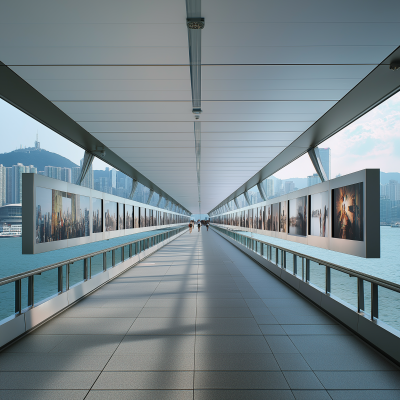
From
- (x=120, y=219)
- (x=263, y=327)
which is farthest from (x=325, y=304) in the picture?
(x=120, y=219)

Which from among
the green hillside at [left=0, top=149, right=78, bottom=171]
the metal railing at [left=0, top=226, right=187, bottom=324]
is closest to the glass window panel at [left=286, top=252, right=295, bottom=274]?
the metal railing at [left=0, top=226, right=187, bottom=324]

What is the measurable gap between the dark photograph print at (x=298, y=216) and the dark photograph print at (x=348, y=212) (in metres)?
1.90

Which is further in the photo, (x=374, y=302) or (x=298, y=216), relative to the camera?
(x=298, y=216)

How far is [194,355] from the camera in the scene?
4.02 meters

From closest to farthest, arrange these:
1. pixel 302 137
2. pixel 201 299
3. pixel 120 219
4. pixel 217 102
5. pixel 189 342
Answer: pixel 189 342 → pixel 217 102 → pixel 201 299 → pixel 302 137 → pixel 120 219

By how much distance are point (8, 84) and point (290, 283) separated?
784cm

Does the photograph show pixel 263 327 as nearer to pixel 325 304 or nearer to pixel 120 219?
pixel 325 304

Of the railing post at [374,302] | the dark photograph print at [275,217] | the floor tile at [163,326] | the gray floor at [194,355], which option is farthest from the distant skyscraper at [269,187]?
the railing post at [374,302]

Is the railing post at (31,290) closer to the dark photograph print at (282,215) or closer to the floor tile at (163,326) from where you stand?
the floor tile at (163,326)

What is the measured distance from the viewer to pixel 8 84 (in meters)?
5.26

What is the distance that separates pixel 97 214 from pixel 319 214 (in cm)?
640

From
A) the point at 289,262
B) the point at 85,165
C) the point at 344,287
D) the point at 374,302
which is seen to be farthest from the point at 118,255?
the point at 374,302

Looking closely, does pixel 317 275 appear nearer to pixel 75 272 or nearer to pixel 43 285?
pixel 75 272

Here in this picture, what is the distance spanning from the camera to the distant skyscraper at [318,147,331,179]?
1018 centimetres
